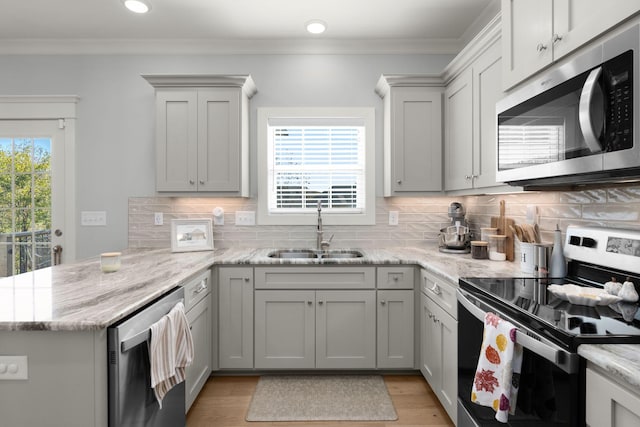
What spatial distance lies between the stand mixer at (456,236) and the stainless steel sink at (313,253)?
2.25ft

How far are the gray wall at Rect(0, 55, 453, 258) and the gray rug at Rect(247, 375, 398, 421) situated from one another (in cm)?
162

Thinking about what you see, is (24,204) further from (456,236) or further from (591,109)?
(591,109)

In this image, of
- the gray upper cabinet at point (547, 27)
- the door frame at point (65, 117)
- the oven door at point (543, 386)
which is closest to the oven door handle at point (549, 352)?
the oven door at point (543, 386)

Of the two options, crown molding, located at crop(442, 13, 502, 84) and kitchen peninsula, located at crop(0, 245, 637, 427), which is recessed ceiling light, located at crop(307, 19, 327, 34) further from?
kitchen peninsula, located at crop(0, 245, 637, 427)

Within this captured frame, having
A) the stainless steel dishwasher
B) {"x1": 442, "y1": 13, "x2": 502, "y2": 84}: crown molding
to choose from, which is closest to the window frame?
{"x1": 442, "y1": 13, "x2": 502, "y2": 84}: crown molding

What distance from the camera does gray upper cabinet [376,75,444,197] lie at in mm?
2824

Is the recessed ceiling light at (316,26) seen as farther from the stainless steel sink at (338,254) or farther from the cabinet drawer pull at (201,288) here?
the cabinet drawer pull at (201,288)

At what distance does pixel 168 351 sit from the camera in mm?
1495

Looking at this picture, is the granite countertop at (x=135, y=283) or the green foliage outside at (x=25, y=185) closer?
the granite countertop at (x=135, y=283)

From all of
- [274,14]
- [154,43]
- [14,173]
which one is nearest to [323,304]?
[274,14]

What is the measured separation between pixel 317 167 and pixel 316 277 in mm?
1081

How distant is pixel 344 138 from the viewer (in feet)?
10.4

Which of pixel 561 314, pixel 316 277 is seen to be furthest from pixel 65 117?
pixel 561 314

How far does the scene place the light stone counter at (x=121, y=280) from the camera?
1199mm
